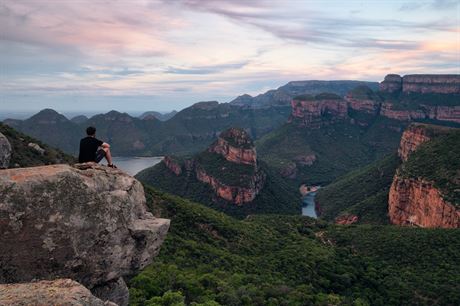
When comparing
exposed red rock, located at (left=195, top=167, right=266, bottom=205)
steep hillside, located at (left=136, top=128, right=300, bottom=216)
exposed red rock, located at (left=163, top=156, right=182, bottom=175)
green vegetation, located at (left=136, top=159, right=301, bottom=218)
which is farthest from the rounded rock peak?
exposed red rock, located at (left=163, top=156, right=182, bottom=175)

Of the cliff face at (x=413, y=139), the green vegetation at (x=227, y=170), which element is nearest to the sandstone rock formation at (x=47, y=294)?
the cliff face at (x=413, y=139)

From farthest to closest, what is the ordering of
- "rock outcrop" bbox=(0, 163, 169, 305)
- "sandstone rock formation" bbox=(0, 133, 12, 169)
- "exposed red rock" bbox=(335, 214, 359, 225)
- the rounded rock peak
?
the rounded rock peak → "exposed red rock" bbox=(335, 214, 359, 225) → "sandstone rock formation" bbox=(0, 133, 12, 169) → "rock outcrop" bbox=(0, 163, 169, 305)

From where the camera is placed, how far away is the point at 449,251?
5503cm

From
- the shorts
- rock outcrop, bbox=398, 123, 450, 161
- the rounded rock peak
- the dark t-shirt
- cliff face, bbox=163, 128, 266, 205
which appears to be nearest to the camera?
the dark t-shirt

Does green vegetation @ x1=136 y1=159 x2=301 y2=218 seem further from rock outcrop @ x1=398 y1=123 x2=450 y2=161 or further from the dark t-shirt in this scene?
the dark t-shirt

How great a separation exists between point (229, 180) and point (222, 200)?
7372 millimetres

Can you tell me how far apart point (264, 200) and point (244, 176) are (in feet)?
39.3

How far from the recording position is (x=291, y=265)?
52.1 metres

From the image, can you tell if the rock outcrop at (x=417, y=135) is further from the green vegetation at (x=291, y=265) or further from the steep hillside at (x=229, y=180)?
the green vegetation at (x=291, y=265)

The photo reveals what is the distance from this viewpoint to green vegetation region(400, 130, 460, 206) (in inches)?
2990

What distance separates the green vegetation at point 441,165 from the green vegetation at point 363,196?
1290 cm

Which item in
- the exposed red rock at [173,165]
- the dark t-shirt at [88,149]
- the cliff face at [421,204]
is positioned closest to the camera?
the dark t-shirt at [88,149]

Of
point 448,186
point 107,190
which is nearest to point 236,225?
point 448,186

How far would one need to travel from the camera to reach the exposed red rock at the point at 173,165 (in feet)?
494
